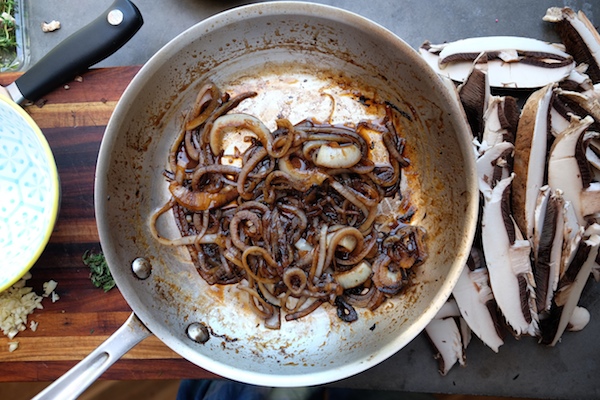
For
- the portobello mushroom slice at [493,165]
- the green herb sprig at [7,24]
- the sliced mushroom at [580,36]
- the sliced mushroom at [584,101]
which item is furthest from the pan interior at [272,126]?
the green herb sprig at [7,24]

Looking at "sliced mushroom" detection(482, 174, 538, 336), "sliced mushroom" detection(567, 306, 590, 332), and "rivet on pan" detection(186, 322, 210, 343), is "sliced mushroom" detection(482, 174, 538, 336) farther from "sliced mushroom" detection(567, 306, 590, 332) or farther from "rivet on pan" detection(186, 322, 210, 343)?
"rivet on pan" detection(186, 322, 210, 343)

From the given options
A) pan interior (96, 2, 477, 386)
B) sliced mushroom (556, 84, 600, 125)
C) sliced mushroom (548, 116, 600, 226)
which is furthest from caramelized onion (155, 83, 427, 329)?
sliced mushroom (556, 84, 600, 125)

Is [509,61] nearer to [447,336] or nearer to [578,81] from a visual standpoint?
[578,81]

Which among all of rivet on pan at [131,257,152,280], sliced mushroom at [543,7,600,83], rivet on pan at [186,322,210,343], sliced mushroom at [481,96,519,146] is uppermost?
sliced mushroom at [543,7,600,83]

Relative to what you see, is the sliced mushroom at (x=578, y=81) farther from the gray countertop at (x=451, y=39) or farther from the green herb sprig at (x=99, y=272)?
the green herb sprig at (x=99, y=272)

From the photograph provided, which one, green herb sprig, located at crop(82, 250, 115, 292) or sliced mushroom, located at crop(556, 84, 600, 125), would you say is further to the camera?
green herb sprig, located at crop(82, 250, 115, 292)
